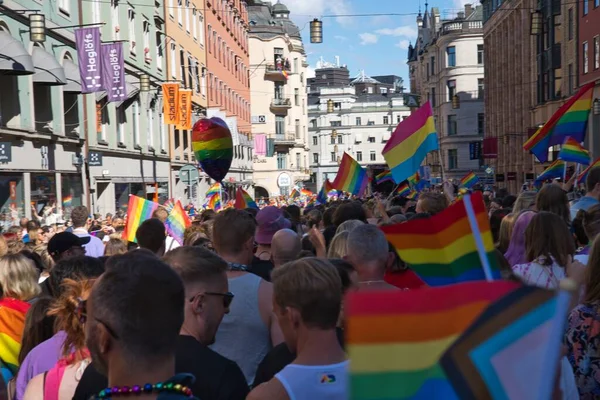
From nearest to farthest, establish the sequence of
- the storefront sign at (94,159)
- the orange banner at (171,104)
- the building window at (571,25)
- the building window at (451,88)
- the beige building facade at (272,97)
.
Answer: the storefront sign at (94,159)
the orange banner at (171,104)
the building window at (571,25)
the beige building facade at (272,97)
the building window at (451,88)

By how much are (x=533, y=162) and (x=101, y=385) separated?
48557 millimetres

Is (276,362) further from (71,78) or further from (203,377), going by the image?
(71,78)

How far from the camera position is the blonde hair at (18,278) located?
555 centimetres

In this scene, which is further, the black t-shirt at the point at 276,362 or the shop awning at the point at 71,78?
the shop awning at the point at 71,78

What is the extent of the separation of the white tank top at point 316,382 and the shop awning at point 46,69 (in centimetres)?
1714

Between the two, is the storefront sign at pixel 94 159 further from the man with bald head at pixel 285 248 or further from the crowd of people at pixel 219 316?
the man with bald head at pixel 285 248

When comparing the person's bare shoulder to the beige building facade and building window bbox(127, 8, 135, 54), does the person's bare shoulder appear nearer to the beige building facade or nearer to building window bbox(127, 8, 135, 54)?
building window bbox(127, 8, 135, 54)

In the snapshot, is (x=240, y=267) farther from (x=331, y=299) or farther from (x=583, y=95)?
(x=583, y=95)

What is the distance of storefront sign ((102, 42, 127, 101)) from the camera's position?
21236mm

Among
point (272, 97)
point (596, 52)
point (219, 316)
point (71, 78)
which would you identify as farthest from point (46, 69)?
point (272, 97)

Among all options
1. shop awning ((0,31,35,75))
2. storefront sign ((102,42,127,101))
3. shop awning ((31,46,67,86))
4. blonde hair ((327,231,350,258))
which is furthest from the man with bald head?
storefront sign ((102,42,127,101))

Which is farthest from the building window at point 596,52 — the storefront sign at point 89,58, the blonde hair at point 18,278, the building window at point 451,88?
the building window at point 451,88

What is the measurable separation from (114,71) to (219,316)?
18800mm

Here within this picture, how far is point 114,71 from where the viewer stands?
70.5 ft
